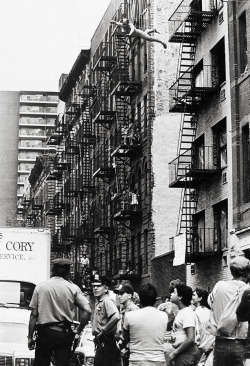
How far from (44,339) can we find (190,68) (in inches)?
978

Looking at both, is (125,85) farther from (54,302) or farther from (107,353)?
(54,302)

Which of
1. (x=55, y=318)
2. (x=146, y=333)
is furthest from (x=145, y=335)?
(x=55, y=318)

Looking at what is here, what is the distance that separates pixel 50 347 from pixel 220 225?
20.2 m

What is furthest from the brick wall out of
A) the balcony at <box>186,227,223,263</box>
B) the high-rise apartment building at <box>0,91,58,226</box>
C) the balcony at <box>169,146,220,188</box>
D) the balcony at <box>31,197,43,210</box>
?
the high-rise apartment building at <box>0,91,58,226</box>

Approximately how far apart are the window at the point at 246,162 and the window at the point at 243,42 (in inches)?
84.6

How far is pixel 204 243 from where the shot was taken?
31219mm

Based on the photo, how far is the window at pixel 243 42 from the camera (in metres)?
28.8

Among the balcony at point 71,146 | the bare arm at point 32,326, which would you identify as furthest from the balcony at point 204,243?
the balcony at point 71,146

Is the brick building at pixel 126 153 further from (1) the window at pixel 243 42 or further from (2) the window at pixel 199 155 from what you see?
(1) the window at pixel 243 42

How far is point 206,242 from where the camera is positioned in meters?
31.7

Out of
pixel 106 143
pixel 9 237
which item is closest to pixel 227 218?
pixel 9 237

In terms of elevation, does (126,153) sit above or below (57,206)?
below

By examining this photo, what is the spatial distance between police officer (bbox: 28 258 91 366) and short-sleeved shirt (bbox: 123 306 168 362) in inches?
34.2

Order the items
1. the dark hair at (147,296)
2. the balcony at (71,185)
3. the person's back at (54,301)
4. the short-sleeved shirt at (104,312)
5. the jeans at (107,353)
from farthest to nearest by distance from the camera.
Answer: the balcony at (71,185)
the short-sleeved shirt at (104,312)
the jeans at (107,353)
the person's back at (54,301)
the dark hair at (147,296)
